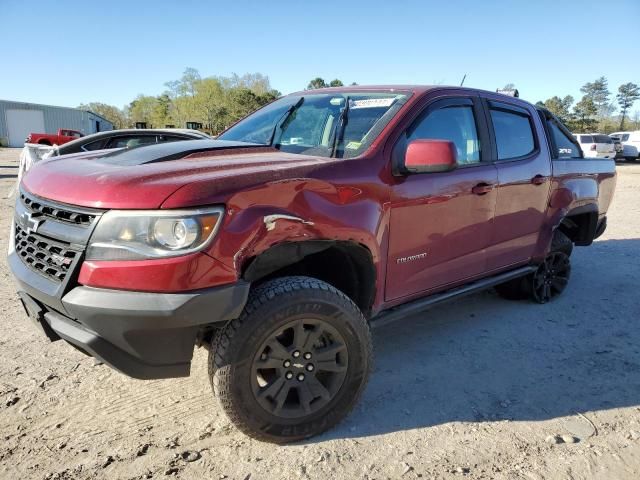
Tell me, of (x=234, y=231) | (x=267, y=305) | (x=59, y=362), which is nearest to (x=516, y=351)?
(x=267, y=305)

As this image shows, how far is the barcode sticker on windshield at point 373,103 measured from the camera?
124 inches

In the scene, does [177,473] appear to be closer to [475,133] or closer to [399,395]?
[399,395]

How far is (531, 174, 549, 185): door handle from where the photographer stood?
159 inches

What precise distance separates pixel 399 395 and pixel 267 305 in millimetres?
1242

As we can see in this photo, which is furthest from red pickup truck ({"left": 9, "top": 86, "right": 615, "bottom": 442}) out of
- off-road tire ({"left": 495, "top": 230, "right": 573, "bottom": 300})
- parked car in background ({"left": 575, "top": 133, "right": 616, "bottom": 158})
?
parked car in background ({"left": 575, "top": 133, "right": 616, "bottom": 158})

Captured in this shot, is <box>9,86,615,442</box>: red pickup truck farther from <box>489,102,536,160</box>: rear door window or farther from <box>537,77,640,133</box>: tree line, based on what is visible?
<box>537,77,640,133</box>: tree line

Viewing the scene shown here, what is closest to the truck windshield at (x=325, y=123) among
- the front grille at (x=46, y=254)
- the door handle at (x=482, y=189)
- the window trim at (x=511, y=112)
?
the door handle at (x=482, y=189)

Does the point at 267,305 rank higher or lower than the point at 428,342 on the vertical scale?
higher

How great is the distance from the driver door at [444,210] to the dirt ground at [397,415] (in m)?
0.66

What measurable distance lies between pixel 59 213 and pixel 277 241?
1.03 meters

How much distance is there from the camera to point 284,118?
3568 millimetres

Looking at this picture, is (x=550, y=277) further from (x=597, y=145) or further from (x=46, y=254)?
(x=597, y=145)

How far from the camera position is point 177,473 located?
7.59ft

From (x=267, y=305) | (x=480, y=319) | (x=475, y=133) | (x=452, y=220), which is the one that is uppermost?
(x=475, y=133)
